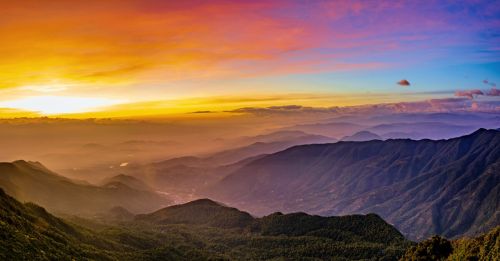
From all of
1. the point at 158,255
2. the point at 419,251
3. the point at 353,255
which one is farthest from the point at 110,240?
the point at 419,251

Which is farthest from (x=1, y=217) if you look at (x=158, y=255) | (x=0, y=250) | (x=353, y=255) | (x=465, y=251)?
(x=353, y=255)

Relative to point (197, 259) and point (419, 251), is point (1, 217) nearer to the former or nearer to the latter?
point (197, 259)

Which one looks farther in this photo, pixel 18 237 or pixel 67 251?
pixel 67 251

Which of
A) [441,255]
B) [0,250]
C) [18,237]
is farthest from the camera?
[441,255]

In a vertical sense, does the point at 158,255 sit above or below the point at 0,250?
below

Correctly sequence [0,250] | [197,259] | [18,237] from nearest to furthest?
[0,250] → [18,237] → [197,259]

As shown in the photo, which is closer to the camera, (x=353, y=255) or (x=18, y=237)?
(x=18, y=237)

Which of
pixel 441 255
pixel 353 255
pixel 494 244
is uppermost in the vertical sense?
pixel 494 244

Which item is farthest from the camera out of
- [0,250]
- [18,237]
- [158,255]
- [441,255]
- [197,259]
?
[197,259]

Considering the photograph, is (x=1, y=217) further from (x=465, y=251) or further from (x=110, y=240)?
(x=465, y=251)
